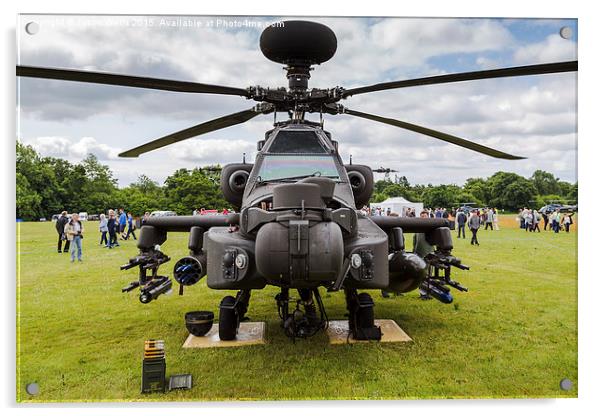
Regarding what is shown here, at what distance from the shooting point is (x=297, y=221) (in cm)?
358

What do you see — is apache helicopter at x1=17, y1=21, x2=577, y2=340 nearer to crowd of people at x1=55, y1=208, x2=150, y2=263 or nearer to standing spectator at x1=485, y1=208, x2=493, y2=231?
crowd of people at x1=55, y1=208, x2=150, y2=263

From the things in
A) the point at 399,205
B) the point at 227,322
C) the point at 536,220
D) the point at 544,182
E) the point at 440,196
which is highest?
the point at 544,182

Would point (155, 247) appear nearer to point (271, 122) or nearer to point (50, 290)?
point (50, 290)

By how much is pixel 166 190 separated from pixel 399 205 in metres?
3.55

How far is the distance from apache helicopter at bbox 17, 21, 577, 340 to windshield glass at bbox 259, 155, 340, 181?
1 centimetres

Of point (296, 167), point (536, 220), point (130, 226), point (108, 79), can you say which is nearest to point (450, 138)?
point (536, 220)

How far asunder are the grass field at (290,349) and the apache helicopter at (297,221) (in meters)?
0.55

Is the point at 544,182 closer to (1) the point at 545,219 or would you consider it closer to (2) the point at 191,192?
(1) the point at 545,219

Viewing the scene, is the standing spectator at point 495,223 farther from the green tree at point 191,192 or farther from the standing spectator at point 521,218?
the green tree at point 191,192

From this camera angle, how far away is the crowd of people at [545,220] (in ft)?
14.9

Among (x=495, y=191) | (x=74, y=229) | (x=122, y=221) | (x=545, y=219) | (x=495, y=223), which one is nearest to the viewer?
(x=74, y=229)

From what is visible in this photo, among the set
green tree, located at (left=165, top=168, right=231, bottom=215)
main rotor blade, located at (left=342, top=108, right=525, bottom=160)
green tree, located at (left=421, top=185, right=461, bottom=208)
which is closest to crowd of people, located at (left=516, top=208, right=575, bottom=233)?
main rotor blade, located at (left=342, top=108, right=525, bottom=160)

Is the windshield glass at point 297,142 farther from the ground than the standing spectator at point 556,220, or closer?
farther from the ground

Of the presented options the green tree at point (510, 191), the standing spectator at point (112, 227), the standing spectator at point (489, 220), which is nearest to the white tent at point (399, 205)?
the green tree at point (510, 191)
